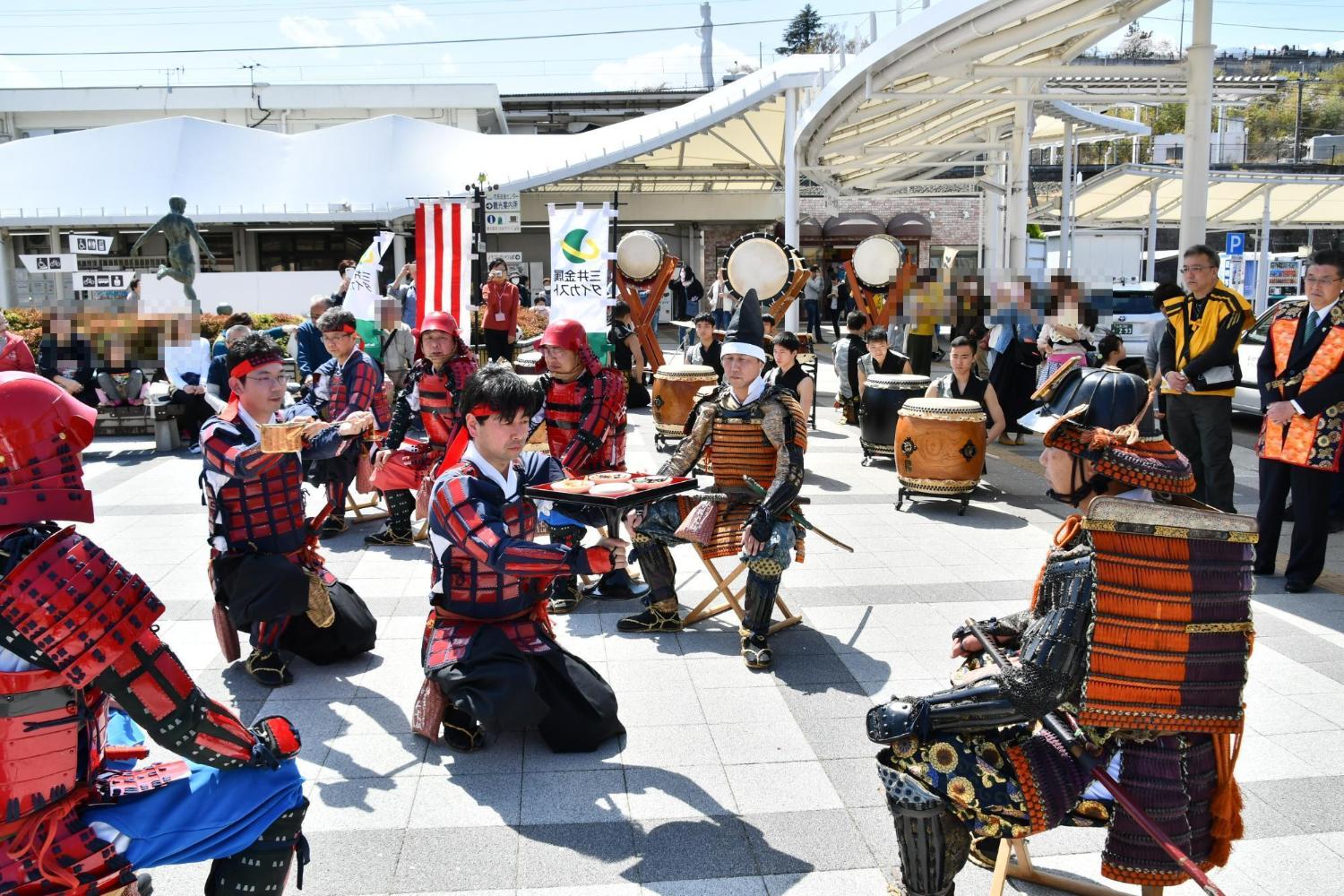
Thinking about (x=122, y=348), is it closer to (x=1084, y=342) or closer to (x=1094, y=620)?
(x=1084, y=342)

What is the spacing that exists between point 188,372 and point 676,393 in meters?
5.03

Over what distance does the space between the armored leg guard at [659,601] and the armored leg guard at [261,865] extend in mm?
3140

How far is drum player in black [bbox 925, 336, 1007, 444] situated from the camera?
8289 mm

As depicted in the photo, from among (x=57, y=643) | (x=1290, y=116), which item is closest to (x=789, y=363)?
(x=57, y=643)

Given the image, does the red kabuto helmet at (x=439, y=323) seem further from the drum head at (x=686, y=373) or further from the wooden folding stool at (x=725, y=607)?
the drum head at (x=686, y=373)

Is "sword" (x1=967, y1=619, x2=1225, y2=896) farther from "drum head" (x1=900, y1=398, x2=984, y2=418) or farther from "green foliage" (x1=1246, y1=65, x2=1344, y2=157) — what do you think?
"green foliage" (x1=1246, y1=65, x2=1344, y2=157)

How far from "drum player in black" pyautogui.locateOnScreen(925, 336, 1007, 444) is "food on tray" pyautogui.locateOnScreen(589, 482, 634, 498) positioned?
16.6 ft

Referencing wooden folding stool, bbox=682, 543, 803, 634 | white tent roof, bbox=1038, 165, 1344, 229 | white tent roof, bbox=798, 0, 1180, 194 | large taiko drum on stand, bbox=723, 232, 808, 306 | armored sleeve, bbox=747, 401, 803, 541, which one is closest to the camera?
armored sleeve, bbox=747, 401, 803, 541

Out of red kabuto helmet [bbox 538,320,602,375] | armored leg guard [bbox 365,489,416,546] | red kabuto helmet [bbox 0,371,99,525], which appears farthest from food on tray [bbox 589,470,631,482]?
armored leg guard [bbox 365,489,416,546]

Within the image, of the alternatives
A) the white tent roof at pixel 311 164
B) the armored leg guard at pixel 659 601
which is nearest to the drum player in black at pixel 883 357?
the armored leg guard at pixel 659 601

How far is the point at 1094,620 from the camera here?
8.33 feet

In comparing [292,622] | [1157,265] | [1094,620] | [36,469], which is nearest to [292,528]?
[292,622]

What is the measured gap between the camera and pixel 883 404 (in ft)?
32.0

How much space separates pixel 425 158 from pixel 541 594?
75.2ft
